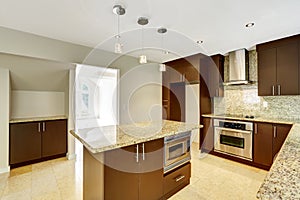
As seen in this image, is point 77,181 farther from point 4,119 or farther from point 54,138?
point 4,119

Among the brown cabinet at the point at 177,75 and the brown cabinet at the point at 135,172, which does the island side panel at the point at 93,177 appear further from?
the brown cabinet at the point at 177,75

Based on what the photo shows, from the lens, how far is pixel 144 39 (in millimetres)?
3172

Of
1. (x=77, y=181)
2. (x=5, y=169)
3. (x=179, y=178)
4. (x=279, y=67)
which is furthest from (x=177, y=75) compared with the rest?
(x=5, y=169)

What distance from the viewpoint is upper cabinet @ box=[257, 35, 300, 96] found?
289 centimetres

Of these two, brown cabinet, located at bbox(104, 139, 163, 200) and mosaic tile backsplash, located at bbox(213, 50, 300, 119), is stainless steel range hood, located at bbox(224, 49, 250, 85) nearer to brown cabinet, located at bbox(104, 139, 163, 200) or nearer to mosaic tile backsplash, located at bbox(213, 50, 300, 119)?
mosaic tile backsplash, located at bbox(213, 50, 300, 119)

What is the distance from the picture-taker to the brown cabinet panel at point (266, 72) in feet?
10.3

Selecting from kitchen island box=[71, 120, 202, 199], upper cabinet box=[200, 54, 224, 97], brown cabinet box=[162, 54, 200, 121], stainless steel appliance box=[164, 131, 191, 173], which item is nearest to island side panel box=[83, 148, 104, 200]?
kitchen island box=[71, 120, 202, 199]

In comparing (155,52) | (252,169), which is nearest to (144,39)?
(155,52)

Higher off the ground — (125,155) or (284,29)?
(284,29)

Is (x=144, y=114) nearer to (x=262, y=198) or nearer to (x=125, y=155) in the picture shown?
(x=125, y=155)

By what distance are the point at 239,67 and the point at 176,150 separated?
2597 mm

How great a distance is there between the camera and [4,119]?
289 cm

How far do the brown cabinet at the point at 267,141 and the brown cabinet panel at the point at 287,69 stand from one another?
2.27 ft

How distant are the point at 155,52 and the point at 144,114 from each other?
1772 mm
